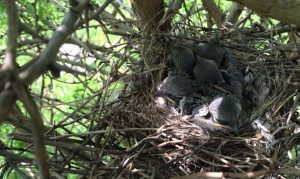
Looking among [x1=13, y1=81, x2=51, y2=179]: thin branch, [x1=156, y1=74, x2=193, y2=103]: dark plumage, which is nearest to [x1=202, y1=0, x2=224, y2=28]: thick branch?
[x1=156, y1=74, x2=193, y2=103]: dark plumage

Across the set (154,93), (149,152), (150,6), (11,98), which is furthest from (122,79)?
(11,98)

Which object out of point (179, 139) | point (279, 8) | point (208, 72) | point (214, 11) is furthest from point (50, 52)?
point (214, 11)

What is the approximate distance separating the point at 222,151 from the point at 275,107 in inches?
14.2

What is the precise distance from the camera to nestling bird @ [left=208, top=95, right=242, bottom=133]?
2090 mm

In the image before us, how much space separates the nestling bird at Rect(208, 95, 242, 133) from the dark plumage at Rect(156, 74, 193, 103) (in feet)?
0.65

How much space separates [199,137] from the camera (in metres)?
2.00

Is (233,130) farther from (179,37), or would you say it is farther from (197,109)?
(179,37)

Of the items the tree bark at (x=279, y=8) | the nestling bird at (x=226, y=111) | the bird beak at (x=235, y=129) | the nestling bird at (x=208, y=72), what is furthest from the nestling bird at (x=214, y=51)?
the tree bark at (x=279, y=8)

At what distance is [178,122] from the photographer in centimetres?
212

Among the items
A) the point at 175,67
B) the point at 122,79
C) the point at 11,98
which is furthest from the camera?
the point at 175,67

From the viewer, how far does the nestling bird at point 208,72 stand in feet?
7.97

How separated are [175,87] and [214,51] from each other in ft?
0.93

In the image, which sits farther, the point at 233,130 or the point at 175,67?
the point at 175,67

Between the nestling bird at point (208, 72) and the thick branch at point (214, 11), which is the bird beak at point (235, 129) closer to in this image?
the nestling bird at point (208, 72)
